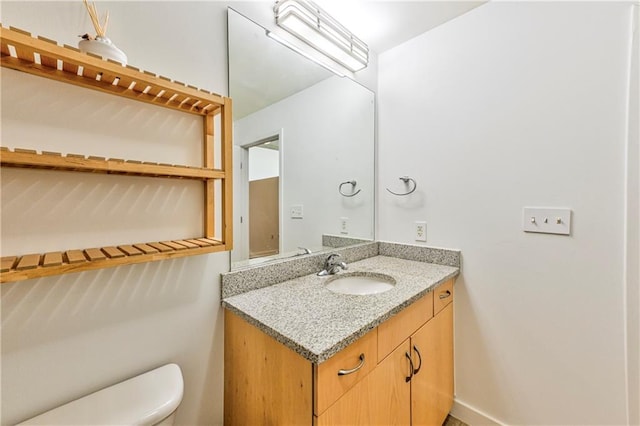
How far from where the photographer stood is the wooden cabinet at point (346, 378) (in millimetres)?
764

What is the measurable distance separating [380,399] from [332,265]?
2.21ft

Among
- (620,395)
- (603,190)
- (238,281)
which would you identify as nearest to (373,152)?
(603,190)

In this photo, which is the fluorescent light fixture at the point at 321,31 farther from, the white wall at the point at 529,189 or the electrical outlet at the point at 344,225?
the electrical outlet at the point at 344,225

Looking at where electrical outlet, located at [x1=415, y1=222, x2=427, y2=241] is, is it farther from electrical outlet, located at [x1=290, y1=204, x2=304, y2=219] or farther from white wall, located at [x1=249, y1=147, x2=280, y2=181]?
white wall, located at [x1=249, y1=147, x2=280, y2=181]

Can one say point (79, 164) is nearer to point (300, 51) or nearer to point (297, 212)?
point (297, 212)

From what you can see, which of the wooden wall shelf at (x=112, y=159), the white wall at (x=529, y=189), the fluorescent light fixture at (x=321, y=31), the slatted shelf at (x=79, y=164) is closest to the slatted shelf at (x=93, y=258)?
the wooden wall shelf at (x=112, y=159)

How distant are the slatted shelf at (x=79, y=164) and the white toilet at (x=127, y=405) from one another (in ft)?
2.20

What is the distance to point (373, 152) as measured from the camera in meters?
1.92

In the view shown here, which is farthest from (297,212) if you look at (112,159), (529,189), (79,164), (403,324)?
(529,189)

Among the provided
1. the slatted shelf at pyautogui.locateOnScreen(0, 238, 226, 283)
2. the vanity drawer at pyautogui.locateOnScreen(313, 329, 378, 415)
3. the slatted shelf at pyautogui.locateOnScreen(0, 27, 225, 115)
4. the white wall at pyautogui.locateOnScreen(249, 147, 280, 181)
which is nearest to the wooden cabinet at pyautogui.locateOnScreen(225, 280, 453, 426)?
the vanity drawer at pyautogui.locateOnScreen(313, 329, 378, 415)

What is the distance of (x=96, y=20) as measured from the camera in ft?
2.51

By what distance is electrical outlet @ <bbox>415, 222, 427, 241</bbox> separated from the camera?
1.67m

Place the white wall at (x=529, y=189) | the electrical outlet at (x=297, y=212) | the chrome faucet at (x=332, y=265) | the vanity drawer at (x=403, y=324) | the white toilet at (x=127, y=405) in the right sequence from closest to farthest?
the white toilet at (x=127, y=405), the vanity drawer at (x=403, y=324), the white wall at (x=529, y=189), the chrome faucet at (x=332, y=265), the electrical outlet at (x=297, y=212)

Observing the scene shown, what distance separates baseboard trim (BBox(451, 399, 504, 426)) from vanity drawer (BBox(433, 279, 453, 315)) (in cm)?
61
